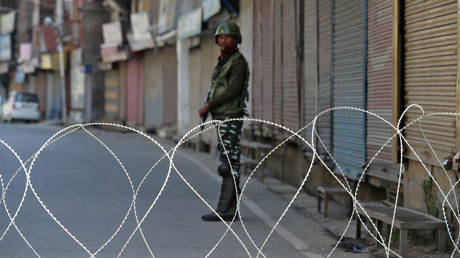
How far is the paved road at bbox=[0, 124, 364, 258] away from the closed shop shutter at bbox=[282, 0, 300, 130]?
121cm

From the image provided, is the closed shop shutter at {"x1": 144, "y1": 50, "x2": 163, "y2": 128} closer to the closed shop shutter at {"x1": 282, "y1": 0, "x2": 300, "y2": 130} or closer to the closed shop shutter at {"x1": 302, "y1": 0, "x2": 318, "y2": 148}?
the closed shop shutter at {"x1": 282, "y1": 0, "x2": 300, "y2": 130}

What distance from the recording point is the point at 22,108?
46.5 meters

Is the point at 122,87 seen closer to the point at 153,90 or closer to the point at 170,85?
the point at 153,90

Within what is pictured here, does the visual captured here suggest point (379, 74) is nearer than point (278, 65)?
Yes

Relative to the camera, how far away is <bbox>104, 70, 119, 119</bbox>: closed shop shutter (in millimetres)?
41062

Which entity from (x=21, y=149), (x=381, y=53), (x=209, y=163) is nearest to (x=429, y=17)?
(x=381, y=53)

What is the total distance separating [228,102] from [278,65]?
5953mm

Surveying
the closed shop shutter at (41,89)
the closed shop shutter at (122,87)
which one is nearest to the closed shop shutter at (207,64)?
the closed shop shutter at (122,87)

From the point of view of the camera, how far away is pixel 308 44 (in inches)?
511

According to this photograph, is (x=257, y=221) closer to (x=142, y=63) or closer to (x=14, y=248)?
(x=14, y=248)

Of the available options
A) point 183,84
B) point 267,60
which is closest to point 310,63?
point 267,60

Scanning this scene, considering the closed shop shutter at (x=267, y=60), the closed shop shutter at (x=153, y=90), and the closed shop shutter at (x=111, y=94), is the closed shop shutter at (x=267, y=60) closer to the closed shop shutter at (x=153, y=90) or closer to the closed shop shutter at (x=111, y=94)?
the closed shop shutter at (x=153, y=90)

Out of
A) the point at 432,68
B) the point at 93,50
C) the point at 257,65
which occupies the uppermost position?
the point at 93,50

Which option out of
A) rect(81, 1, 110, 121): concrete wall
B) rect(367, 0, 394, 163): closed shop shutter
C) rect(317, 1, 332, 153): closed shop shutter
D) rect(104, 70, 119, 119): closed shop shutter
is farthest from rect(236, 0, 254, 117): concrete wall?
rect(81, 1, 110, 121): concrete wall
